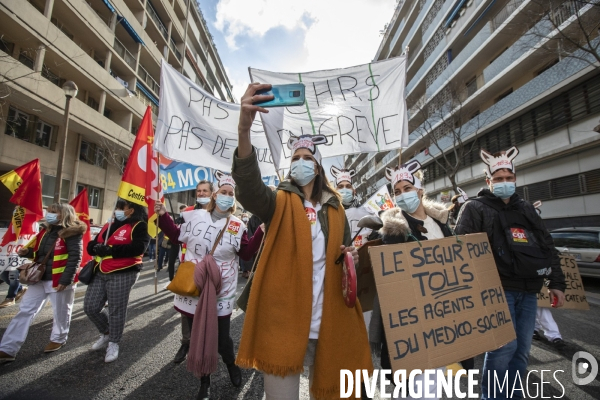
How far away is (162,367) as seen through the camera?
324 cm

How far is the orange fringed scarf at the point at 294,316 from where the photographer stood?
1552 millimetres

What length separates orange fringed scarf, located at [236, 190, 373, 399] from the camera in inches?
61.1

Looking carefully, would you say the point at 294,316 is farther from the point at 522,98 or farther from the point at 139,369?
the point at 522,98

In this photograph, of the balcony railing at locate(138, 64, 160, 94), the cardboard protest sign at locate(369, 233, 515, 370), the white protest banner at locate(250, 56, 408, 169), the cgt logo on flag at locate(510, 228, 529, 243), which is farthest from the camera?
the balcony railing at locate(138, 64, 160, 94)

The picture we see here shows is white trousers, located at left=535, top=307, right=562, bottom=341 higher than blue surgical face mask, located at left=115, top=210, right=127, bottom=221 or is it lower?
lower

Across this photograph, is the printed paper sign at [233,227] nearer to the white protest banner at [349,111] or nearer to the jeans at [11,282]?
the white protest banner at [349,111]

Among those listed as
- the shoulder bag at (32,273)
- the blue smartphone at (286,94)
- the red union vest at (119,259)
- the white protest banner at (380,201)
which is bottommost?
the shoulder bag at (32,273)

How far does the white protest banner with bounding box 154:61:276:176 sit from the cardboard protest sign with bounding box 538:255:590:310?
4345 mm

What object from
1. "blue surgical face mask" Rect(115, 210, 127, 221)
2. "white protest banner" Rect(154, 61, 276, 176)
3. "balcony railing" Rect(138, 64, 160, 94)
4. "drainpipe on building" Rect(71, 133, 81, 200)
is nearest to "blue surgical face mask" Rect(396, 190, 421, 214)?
"white protest banner" Rect(154, 61, 276, 176)

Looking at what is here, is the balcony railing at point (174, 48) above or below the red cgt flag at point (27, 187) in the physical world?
above

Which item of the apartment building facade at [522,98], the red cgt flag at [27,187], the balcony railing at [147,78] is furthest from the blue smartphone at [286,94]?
the balcony railing at [147,78]

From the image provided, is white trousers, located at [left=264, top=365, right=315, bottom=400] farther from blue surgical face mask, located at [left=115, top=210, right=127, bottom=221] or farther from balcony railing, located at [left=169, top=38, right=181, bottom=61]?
balcony railing, located at [left=169, top=38, right=181, bottom=61]

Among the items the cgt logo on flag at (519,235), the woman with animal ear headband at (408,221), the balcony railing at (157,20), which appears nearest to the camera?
the woman with animal ear headband at (408,221)

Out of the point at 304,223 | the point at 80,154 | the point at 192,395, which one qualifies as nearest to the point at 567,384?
the point at 304,223
